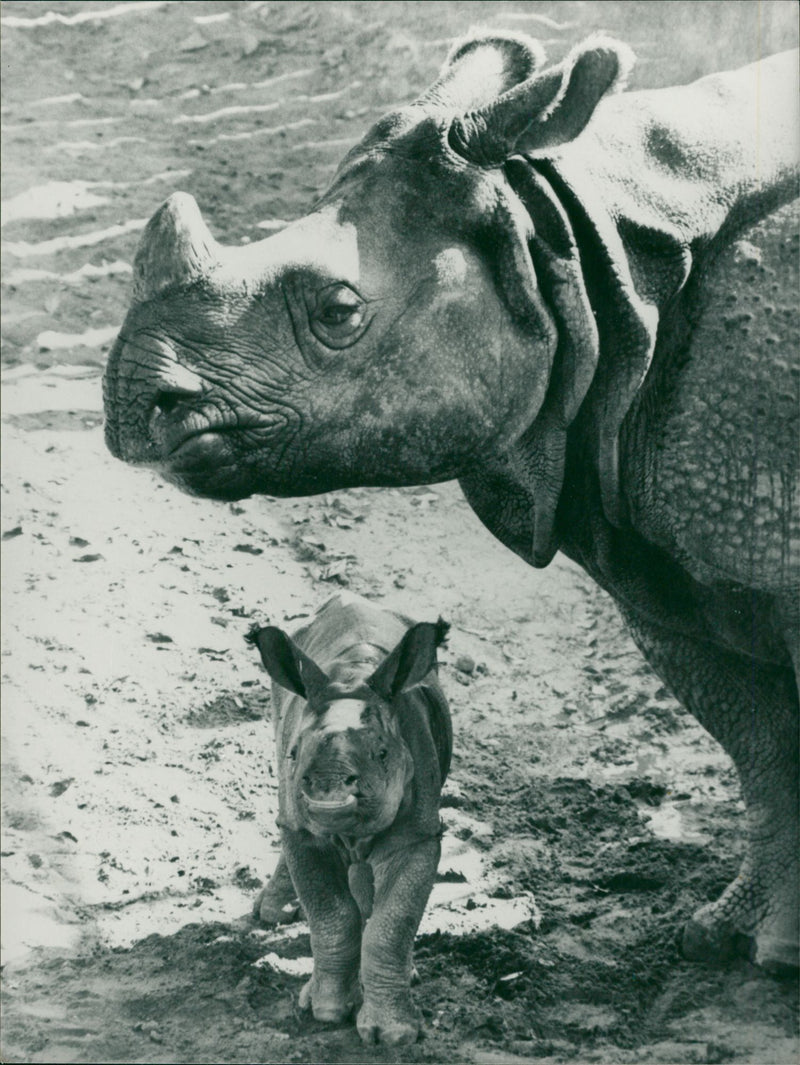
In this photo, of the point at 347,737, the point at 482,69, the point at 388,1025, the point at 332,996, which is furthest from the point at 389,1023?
the point at 482,69

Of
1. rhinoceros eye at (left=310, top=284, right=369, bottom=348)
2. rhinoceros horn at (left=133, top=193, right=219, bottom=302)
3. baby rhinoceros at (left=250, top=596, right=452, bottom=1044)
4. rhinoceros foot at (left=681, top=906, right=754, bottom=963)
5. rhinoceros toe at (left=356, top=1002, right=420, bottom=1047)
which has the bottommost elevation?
rhinoceros toe at (left=356, top=1002, right=420, bottom=1047)

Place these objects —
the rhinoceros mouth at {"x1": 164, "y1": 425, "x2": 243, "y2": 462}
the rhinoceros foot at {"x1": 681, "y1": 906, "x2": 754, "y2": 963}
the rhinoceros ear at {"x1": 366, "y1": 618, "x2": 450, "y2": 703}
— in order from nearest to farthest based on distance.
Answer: the rhinoceros mouth at {"x1": 164, "y1": 425, "x2": 243, "y2": 462} < the rhinoceros ear at {"x1": 366, "y1": 618, "x2": 450, "y2": 703} < the rhinoceros foot at {"x1": 681, "y1": 906, "x2": 754, "y2": 963}

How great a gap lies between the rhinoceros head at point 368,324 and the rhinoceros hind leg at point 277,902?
1.65 metres

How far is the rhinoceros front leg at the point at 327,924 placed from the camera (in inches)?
158

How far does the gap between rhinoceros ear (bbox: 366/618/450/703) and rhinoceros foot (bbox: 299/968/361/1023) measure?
646 millimetres

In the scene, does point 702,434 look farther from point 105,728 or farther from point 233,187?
point 233,187

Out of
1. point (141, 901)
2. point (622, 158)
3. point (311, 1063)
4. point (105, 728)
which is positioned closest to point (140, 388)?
point (622, 158)

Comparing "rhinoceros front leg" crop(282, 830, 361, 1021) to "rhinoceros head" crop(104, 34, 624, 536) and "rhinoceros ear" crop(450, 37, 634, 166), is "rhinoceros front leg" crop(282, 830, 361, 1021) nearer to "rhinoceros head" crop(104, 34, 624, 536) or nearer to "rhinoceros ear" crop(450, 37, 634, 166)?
"rhinoceros head" crop(104, 34, 624, 536)

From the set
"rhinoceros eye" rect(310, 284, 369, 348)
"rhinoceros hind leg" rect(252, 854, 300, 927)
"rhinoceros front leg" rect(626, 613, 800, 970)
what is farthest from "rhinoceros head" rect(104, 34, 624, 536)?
"rhinoceros hind leg" rect(252, 854, 300, 927)

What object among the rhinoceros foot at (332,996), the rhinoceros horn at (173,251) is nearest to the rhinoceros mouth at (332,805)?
the rhinoceros foot at (332,996)

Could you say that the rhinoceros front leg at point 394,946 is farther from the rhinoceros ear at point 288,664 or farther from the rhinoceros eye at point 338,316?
the rhinoceros eye at point 338,316

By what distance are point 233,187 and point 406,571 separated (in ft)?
8.05

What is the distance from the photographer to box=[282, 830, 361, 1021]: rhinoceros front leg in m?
4.01

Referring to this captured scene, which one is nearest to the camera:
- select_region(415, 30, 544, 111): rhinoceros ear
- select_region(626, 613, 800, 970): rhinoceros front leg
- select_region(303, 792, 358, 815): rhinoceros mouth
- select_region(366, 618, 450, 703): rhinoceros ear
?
select_region(415, 30, 544, 111): rhinoceros ear
